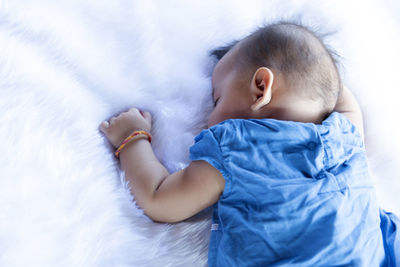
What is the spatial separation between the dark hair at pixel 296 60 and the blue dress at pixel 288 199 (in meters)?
0.09

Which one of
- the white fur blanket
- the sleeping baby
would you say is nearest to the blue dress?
the sleeping baby

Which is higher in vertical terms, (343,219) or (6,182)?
(6,182)

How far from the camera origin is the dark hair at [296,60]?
0.79m

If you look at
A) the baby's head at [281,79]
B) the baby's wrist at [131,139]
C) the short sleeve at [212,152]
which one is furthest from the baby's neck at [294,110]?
the baby's wrist at [131,139]

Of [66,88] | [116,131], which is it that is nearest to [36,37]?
[66,88]

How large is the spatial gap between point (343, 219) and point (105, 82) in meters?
0.57

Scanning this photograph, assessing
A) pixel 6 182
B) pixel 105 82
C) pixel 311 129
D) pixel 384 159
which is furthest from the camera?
pixel 384 159

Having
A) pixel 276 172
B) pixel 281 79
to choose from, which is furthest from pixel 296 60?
pixel 276 172

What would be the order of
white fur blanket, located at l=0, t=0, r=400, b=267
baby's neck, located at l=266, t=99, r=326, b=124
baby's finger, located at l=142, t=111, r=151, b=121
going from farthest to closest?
baby's finger, located at l=142, t=111, r=151, b=121, baby's neck, located at l=266, t=99, r=326, b=124, white fur blanket, located at l=0, t=0, r=400, b=267

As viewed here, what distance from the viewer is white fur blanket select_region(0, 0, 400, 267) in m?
0.68

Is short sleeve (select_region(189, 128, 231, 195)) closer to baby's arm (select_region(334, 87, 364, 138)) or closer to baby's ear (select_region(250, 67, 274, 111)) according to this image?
baby's ear (select_region(250, 67, 274, 111))

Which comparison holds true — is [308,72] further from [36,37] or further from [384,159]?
[36,37]

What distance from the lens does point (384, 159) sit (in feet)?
3.32

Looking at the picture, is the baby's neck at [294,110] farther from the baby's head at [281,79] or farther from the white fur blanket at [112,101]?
the white fur blanket at [112,101]
